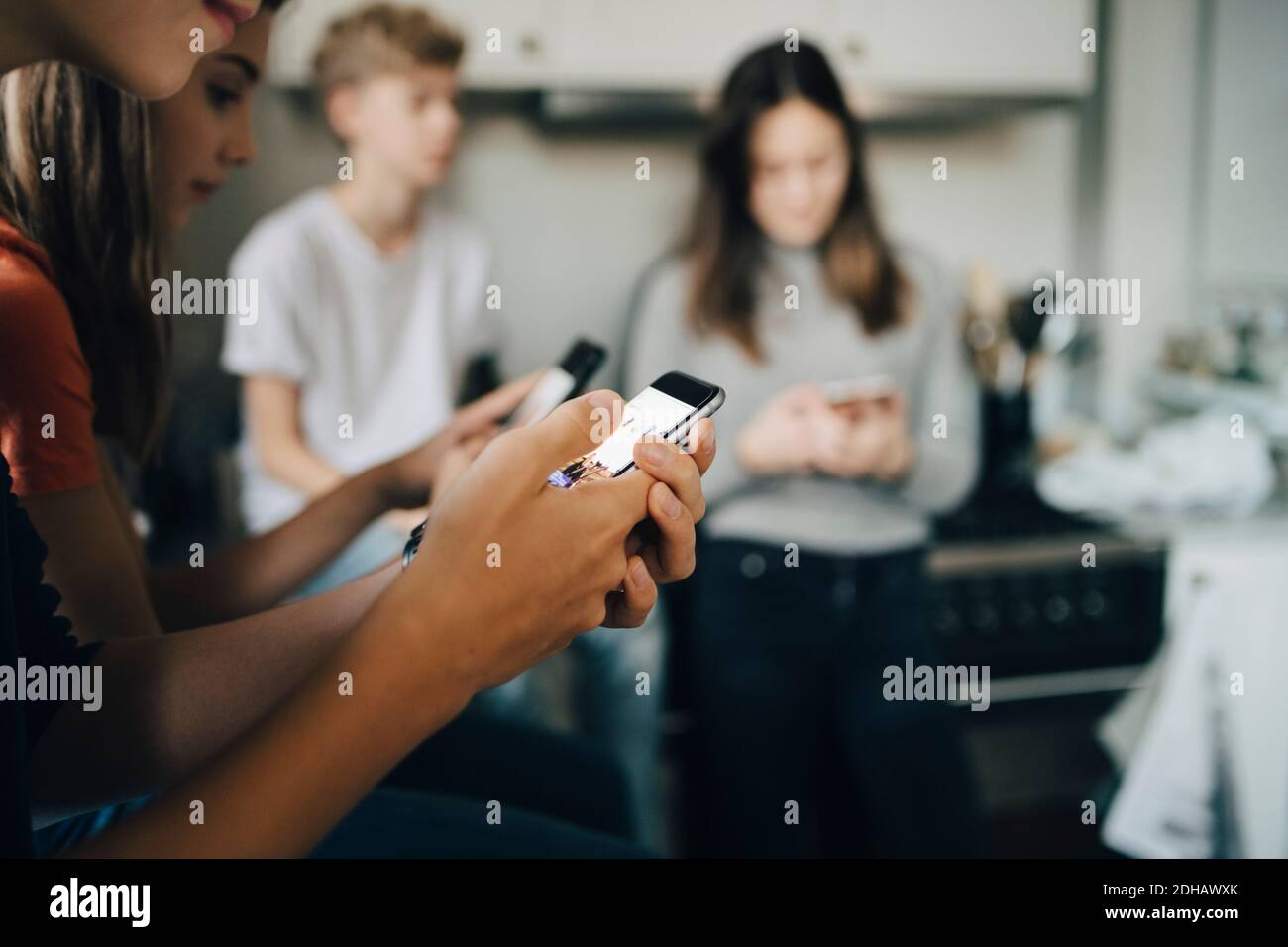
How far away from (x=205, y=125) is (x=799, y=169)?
2.79ft

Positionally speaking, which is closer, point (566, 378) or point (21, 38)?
point (21, 38)

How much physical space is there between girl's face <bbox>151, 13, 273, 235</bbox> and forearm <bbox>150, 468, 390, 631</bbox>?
257 millimetres

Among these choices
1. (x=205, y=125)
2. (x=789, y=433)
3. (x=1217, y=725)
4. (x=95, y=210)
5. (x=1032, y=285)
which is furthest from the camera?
(x=1032, y=285)

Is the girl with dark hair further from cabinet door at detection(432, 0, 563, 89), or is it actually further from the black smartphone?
the black smartphone

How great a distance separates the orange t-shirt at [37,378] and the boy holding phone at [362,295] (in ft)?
2.48

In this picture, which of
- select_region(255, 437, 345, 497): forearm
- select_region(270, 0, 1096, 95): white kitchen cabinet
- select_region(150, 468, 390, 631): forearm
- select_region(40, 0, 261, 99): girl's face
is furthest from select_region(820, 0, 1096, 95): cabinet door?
select_region(40, 0, 261, 99): girl's face

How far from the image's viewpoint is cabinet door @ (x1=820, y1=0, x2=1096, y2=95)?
5.52 ft

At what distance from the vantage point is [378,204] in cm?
159

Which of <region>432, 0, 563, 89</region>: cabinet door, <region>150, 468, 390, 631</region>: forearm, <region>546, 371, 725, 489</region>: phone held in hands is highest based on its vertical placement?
<region>432, 0, 563, 89</region>: cabinet door

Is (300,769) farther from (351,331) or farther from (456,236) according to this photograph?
(456,236)

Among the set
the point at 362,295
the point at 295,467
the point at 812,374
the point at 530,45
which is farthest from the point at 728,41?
the point at 295,467
